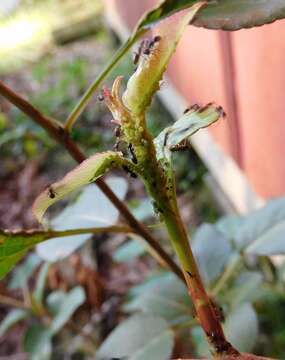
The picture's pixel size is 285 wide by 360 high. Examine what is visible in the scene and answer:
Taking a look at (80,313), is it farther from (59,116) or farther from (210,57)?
(59,116)

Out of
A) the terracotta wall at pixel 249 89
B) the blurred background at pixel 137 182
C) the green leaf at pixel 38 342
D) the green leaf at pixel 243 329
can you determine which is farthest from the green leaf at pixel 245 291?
the green leaf at pixel 38 342

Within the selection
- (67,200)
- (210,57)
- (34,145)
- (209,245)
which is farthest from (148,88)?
(34,145)

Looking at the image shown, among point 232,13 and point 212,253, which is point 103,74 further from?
point 212,253

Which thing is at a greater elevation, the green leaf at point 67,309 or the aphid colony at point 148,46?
the aphid colony at point 148,46

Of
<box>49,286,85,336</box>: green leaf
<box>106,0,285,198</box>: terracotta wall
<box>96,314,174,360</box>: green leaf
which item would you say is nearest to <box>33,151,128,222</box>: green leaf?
<box>96,314,174,360</box>: green leaf

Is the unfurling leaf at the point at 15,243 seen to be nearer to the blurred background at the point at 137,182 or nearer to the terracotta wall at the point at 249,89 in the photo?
the blurred background at the point at 137,182
